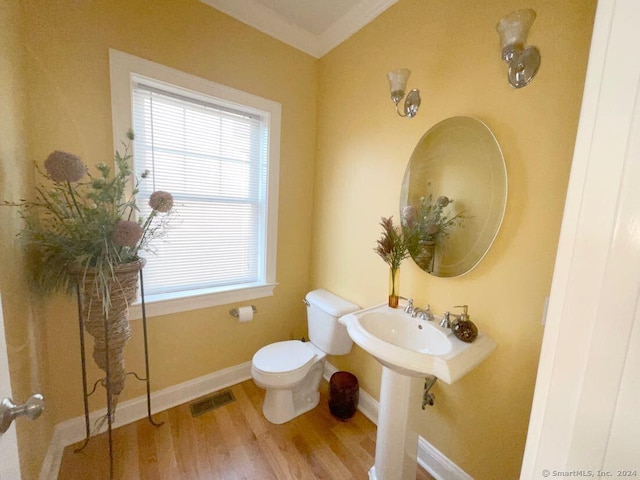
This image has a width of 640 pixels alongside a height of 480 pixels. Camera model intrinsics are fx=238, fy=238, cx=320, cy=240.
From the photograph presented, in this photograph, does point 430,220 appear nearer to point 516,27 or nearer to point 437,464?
point 516,27

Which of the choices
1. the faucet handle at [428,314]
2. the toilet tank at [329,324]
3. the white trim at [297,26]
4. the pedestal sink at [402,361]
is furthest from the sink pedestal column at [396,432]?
the white trim at [297,26]

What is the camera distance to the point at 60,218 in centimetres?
95

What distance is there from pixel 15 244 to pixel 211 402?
143 cm

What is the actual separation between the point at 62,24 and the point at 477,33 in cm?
196

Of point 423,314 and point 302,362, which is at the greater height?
point 423,314

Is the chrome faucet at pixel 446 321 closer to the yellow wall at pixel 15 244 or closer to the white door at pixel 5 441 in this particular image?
the white door at pixel 5 441

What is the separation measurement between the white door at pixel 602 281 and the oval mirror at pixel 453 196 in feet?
2.54

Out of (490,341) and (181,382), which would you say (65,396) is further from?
(490,341)

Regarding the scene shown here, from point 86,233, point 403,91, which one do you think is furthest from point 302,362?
point 403,91

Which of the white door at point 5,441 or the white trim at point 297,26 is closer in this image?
the white door at point 5,441

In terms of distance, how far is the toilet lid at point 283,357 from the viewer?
4.83 feet

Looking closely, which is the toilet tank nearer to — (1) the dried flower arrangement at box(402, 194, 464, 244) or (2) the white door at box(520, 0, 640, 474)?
(1) the dried flower arrangement at box(402, 194, 464, 244)

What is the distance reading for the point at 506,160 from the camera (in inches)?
40.4

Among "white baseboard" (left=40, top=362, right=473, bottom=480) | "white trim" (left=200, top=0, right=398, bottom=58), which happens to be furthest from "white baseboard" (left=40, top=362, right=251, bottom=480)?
"white trim" (left=200, top=0, right=398, bottom=58)
